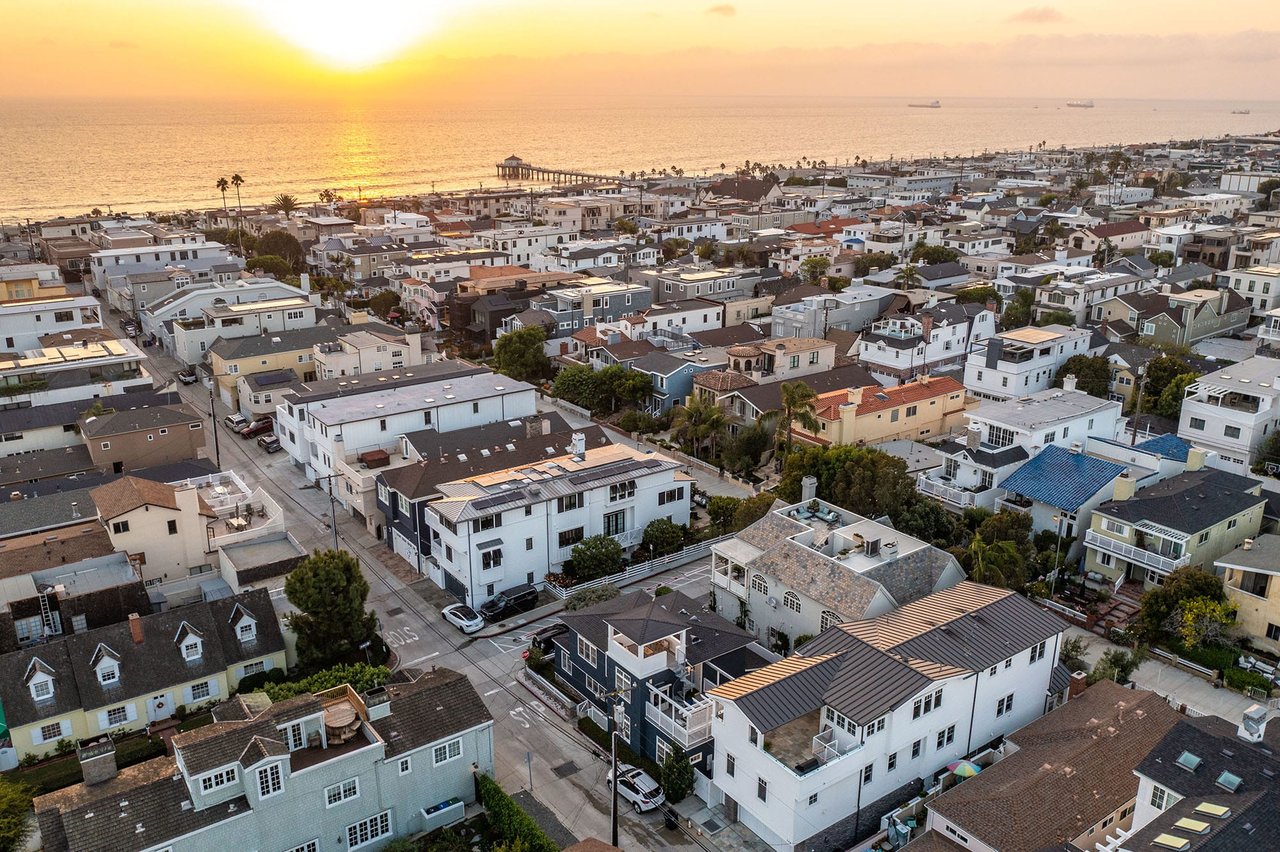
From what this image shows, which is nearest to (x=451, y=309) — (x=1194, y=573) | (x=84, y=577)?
(x=84, y=577)

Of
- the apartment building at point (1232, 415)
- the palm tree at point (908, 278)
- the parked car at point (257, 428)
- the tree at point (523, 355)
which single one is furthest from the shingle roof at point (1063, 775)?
the palm tree at point (908, 278)

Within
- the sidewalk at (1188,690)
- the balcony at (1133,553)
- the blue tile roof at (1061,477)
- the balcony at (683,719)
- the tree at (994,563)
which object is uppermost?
the blue tile roof at (1061,477)

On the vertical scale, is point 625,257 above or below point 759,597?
above

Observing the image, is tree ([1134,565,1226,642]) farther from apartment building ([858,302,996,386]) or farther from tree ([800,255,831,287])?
tree ([800,255,831,287])

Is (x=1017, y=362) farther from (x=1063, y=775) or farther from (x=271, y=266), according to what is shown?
(x=271, y=266)

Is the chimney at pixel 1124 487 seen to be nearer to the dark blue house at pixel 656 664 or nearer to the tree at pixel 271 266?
the dark blue house at pixel 656 664

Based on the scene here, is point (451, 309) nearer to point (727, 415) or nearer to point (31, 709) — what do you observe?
point (727, 415)
